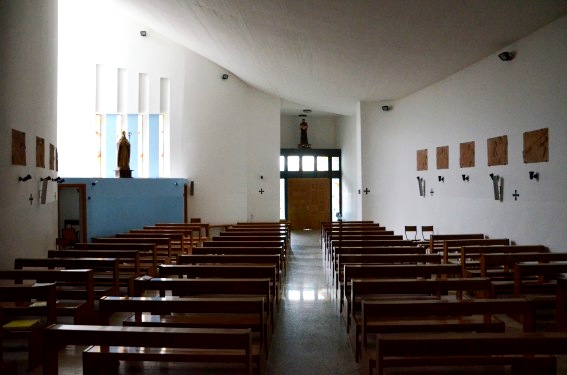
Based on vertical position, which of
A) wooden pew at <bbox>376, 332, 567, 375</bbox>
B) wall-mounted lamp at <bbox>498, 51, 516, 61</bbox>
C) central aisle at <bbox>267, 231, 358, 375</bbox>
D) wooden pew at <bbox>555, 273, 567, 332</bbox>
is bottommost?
central aisle at <bbox>267, 231, 358, 375</bbox>

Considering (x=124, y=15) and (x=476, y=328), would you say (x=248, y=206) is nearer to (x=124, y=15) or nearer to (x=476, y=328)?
(x=124, y=15)

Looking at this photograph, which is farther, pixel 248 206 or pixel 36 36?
pixel 248 206

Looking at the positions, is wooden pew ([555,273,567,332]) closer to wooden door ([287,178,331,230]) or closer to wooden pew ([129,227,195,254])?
wooden pew ([129,227,195,254])

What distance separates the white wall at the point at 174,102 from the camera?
12297 mm

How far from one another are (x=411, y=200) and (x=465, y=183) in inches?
94.5

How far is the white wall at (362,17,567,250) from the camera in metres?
5.68

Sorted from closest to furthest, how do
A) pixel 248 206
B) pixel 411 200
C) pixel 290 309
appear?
pixel 290 309 → pixel 411 200 → pixel 248 206

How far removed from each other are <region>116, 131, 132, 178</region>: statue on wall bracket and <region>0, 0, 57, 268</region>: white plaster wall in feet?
14.5

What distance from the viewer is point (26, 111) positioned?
18.7 feet

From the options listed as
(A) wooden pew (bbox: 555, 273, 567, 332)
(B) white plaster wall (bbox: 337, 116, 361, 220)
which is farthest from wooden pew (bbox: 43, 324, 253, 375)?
(B) white plaster wall (bbox: 337, 116, 361, 220)

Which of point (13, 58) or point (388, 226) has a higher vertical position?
point (13, 58)

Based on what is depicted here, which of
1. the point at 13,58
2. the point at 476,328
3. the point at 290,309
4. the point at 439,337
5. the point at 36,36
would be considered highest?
the point at 36,36

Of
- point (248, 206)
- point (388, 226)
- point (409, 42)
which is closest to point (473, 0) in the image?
point (409, 42)

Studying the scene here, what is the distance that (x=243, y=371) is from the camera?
9.77 feet
